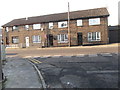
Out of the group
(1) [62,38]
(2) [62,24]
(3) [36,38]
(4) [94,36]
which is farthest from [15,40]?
(4) [94,36]

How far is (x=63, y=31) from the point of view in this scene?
27562 mm

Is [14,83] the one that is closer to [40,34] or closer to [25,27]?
[40,34]

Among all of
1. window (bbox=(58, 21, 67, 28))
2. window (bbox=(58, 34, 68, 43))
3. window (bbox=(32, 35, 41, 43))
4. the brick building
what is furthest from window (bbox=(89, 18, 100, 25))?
window (bbox=(32, 35, 41, 43))

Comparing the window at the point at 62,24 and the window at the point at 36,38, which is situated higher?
the window at the point at 62,24

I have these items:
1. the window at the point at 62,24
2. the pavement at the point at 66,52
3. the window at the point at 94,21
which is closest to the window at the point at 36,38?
the window at the point at 62,24

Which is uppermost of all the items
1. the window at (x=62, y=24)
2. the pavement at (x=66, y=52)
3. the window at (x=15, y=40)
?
the window at (x=62, y=24)

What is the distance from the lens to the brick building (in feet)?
82.3

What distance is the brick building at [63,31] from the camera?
25094mm

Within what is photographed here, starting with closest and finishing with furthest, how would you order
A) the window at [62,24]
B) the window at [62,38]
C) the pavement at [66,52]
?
the pavement at [66,52], the window at [62,38], the window at [62,24]

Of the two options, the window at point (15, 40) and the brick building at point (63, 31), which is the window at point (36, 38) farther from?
the window at point (15, 40)

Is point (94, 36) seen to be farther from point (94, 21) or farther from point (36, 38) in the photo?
point (36, 38)

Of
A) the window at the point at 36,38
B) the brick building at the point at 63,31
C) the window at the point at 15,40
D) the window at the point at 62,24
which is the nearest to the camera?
the brick building at the point at 63,31

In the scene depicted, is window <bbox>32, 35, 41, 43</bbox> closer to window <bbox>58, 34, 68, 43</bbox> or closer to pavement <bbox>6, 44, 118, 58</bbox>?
window <bbox>58, 34, 68, 43</bbox>

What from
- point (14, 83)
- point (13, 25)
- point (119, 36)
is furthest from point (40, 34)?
point (14, 83)
